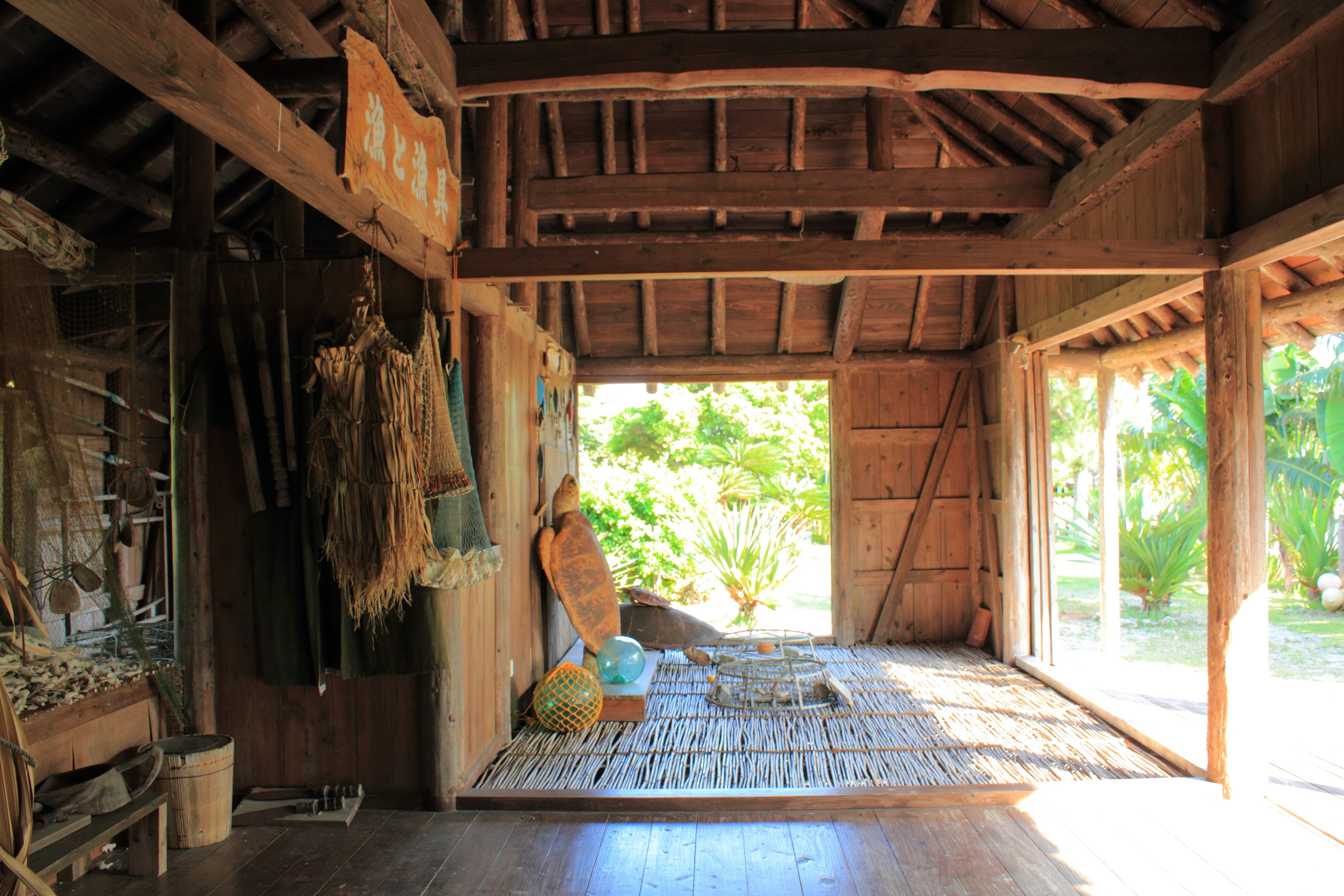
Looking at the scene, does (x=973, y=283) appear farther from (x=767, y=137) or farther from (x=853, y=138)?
(x=767, y=137)

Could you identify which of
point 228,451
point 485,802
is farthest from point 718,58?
point 485,802

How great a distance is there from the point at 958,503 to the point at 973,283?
185 centimetres

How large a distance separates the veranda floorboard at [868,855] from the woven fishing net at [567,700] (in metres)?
1.60

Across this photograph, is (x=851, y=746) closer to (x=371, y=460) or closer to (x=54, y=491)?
(x=371, y=460)

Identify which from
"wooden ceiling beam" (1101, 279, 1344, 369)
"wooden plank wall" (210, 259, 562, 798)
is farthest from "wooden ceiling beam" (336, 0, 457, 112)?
"wooden ceiling beam" (1101, 279, 1344, 369)

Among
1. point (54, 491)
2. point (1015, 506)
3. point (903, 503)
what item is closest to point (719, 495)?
point (903, 503)

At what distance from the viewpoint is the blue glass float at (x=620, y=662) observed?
5.15 meters

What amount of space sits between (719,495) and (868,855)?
7.67m

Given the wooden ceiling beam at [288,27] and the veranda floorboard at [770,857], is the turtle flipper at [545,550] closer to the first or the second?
the veranda floorboard at [770,857]

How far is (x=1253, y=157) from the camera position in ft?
12.0

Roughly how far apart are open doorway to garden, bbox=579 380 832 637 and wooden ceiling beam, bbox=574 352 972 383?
331 millimetres

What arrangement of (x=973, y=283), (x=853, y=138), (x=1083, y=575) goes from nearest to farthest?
(x=853, y=138), (x=973, y=283), (x=1083, y=575)

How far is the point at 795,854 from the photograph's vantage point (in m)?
3.16

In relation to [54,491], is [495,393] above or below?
A: above
